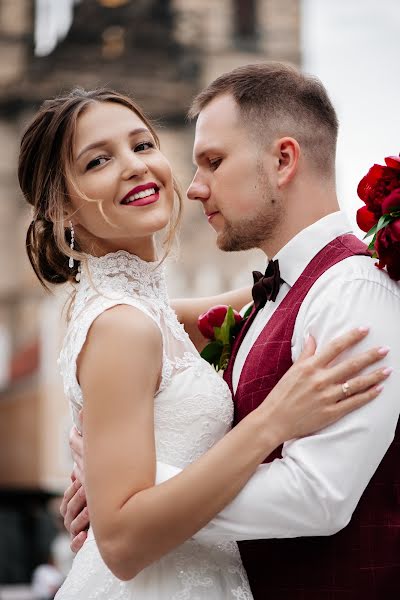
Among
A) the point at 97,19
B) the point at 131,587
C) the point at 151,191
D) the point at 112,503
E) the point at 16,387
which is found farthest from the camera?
the point at 97,19

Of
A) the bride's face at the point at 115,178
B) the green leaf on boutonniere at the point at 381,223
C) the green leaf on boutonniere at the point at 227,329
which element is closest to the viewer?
the green leaf on boutonniere at the point at 381,223

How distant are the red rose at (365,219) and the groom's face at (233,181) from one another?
11.6 inches

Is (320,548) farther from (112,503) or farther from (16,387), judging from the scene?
(16,387)

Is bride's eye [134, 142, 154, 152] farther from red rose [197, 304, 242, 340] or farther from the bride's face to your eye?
red rose [197, 304, 242, 340]

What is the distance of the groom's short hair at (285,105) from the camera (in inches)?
Answer: 122

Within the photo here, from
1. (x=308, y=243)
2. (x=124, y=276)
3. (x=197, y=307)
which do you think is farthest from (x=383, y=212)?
(x=197, y=307)

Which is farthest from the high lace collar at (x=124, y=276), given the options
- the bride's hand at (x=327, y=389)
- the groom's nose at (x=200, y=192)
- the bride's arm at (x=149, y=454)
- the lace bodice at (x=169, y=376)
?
the bride's hand at (x=327, y=389)

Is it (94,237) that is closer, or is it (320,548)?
(320,548)

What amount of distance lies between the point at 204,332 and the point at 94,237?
0.51m

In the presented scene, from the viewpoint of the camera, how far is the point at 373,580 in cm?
259

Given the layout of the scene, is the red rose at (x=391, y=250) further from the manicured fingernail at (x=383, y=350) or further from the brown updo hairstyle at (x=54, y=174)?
the brown updo hairstyle at (x=54, y=174)

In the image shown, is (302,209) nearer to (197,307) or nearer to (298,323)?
(298,323)

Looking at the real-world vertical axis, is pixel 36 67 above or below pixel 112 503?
below

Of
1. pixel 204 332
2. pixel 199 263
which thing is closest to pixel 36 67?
pixel 199 263
